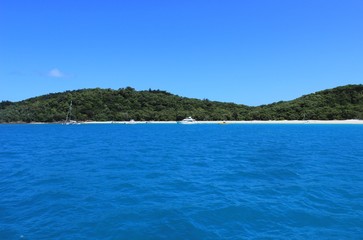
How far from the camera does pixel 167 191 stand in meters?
15.7

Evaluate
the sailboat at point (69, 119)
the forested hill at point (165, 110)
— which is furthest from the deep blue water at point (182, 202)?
the sailboat at point (69, 119)

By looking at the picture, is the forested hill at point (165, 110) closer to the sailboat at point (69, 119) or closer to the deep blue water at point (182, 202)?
the sailboat at point (69, 119)

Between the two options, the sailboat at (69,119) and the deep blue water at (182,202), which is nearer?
the deep blue water at (182,202)

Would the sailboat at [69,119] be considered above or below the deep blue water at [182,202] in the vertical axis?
above

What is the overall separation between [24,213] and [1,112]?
7658 inches

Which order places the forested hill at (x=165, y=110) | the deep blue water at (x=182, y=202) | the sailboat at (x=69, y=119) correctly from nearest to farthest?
the deep blue water at (x=182, y=202) < the forested hill at (x=165, y=110) < the sailboat at (x=69, y=119)

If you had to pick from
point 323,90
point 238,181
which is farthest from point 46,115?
point 238,181

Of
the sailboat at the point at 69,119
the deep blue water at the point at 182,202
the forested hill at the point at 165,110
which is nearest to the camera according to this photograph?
the deep blue water at the point at 182,202

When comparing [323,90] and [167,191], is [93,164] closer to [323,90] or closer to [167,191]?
[167,191]

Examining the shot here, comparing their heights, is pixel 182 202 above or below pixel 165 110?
below

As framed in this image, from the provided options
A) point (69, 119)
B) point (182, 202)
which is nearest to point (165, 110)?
point (69, 119)

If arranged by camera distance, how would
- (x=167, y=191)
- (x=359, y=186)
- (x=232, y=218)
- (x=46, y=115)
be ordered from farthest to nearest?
1. (x=46, y=115)
2. (x=359, y=186)
3. (x=167, y=191)
4. (x=232, y=218)

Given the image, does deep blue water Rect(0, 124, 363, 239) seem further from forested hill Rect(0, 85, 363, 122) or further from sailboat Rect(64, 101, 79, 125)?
sailboat Rect(64, 101, 79, 125)

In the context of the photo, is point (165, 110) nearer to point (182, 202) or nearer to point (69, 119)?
point (69, 119)
